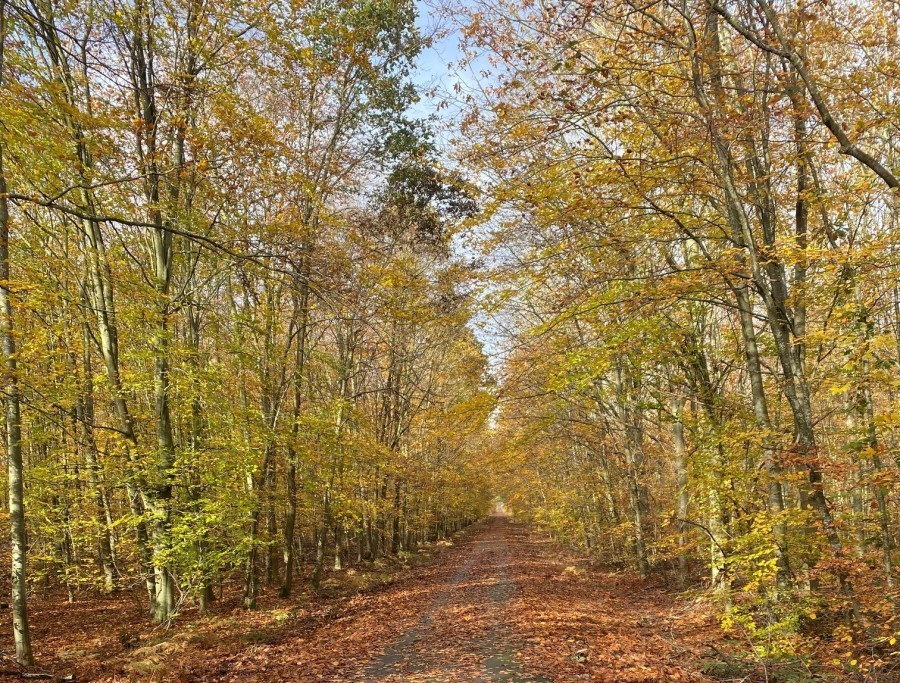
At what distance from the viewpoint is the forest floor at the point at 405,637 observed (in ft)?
23.6

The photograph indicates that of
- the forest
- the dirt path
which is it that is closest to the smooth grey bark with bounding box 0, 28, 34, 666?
the forest

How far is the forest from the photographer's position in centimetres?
643

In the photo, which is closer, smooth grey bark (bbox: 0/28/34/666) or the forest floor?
the forest floor

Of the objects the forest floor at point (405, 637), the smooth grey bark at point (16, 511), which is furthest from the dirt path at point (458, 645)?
the smooth grey bark at point (16, 511)

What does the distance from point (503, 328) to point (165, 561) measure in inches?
542

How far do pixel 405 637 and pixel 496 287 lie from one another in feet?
25.9

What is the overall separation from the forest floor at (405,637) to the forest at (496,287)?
133mm

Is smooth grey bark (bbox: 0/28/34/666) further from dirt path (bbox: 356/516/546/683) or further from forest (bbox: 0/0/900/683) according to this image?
dirt path (bbox: 356/516/546/683)

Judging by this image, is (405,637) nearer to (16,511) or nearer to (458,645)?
(458,645)

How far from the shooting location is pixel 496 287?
12438 mm

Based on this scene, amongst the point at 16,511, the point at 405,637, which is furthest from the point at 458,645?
the point at 16,511

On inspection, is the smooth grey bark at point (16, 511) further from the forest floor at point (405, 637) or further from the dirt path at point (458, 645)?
the dirt path at point (458, 645)

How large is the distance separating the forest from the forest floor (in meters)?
0.13

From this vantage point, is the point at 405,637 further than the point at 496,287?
No
